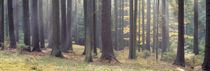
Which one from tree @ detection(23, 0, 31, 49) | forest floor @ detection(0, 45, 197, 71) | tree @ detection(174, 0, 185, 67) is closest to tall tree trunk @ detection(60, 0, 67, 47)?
tree @ detection(23, 0, 31, 49)

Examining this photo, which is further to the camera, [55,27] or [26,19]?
[26,19]

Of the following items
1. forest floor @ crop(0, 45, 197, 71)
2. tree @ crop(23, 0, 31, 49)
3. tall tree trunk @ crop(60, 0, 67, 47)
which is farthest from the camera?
tall tree trunk @ crop(60, 0, 67, 47)

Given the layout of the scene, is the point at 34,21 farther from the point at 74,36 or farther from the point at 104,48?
the point at 74,36

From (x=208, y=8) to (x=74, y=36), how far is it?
1379 inches

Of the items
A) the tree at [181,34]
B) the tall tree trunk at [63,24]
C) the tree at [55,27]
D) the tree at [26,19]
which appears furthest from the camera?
the tall tree trunk at [63,24]

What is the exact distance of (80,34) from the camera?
1683 inches

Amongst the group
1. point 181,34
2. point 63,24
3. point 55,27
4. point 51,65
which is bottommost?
point 51,65

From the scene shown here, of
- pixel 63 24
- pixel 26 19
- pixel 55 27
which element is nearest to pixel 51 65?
pixel 55 27

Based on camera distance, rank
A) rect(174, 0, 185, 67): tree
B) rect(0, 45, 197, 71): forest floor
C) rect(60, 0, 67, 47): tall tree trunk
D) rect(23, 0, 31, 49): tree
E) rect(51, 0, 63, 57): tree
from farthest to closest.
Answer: rect(60, 0, 67, 47): tall tree trunk < rect(23, 0, 31, 49): tree < rect(51, 0, 63, 57): tree < rect(174, 0, 185, 67): tree < rect(0, 45, 197, 71): forest floor

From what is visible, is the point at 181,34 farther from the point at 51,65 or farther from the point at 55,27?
the point at 51,65

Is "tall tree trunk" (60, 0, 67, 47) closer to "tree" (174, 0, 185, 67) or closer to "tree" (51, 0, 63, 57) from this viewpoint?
"tree" (51, 0, 63, 57)

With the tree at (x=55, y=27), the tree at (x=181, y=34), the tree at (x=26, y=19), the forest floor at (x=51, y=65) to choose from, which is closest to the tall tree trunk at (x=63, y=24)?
the tree at (x=26, y=19)

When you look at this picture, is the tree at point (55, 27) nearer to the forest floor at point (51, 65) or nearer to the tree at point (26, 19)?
the forest floor at point (51, 65)

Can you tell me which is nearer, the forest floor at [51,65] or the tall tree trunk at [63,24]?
the forest floor at [51,65]
